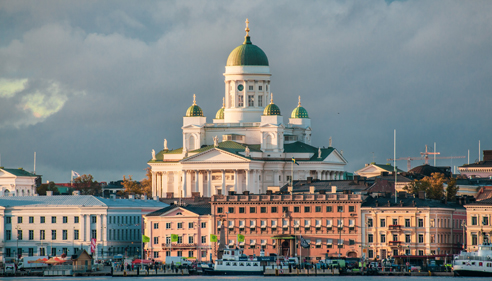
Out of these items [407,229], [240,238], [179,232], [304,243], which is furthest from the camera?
[179,232]

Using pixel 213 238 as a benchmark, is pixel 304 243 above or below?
below

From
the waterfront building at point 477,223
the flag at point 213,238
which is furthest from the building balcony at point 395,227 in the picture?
the flag at point 213,238

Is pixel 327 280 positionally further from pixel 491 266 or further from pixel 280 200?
pixel 280 200

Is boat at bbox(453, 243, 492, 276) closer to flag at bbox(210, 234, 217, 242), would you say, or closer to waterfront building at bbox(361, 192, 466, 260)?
waterfront building at bbox(361, 192, 466, 260)

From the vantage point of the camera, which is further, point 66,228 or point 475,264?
point 66,228

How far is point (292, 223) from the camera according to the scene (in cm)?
15138

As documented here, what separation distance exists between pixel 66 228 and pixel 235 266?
3181 cm

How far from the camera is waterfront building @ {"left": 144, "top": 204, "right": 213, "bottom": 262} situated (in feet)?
504

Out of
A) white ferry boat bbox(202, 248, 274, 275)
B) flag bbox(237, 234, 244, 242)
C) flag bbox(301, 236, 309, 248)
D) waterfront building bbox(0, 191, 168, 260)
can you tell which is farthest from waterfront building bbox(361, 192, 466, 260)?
waterfront building bbox(0, 191, 168, 260)

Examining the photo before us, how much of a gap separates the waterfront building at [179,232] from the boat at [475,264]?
31573 mm

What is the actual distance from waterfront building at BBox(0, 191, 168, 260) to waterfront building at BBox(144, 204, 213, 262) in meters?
5.16

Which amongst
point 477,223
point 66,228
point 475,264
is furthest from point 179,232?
point 475,264

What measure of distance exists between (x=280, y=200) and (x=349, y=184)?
20.5 metres

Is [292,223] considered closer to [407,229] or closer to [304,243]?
[304,243]
